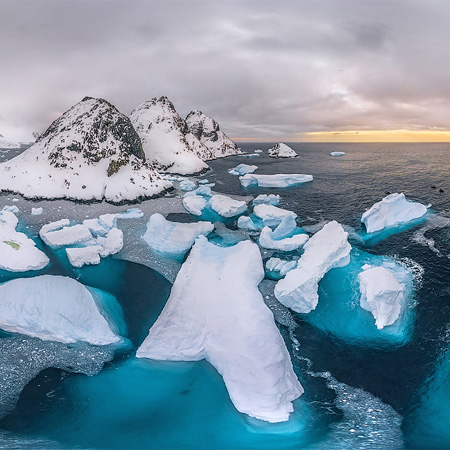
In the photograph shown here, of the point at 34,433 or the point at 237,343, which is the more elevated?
the point at 237,343

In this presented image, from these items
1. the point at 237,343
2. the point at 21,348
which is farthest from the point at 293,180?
the point at 21,348

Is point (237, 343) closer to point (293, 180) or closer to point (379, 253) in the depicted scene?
point (379, 253)

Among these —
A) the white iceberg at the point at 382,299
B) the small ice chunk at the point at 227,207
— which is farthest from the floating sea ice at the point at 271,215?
the white iceberg at the point at 382,299

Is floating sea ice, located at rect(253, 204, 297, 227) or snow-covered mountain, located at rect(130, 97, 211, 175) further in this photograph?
snow-covered mountain, located at rect(130, 97, 211, 175)

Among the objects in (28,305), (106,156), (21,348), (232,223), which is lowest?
(21,348)

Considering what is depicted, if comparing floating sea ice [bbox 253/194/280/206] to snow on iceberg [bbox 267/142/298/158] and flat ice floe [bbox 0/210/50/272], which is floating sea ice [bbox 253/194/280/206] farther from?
snow on iceberg [bbox 267/142/298/158]

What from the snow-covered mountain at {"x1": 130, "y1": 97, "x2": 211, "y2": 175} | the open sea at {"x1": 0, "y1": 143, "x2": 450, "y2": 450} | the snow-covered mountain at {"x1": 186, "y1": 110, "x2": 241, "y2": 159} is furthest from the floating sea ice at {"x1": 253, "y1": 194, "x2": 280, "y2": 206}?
the snow-covered mountain at {"x1": 186, "y1": 110, "x2": 241, "y2": 159}

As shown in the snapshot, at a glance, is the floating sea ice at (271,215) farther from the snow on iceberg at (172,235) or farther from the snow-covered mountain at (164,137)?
the snow-covered mountain at (164,137)
